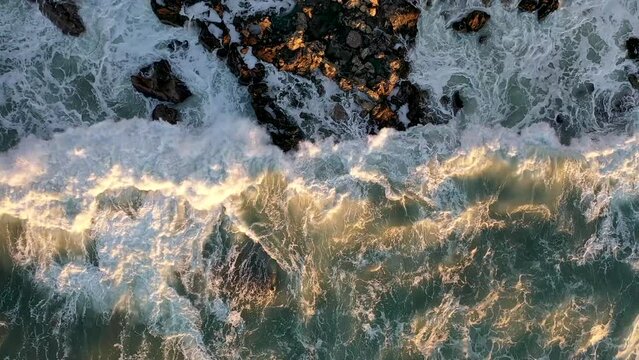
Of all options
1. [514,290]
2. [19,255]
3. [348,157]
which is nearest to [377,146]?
[348,157]

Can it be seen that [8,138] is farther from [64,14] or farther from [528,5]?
[528,5]

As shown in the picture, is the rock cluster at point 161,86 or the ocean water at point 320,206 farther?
the rock cluster at point 161,86

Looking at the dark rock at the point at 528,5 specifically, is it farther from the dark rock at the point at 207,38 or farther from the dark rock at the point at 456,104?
the dark rock at the point at 207,38

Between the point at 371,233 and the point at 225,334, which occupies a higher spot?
the point at 371,233

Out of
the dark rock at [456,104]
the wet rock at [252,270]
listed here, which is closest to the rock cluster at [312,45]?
the dark rock at [456,104]

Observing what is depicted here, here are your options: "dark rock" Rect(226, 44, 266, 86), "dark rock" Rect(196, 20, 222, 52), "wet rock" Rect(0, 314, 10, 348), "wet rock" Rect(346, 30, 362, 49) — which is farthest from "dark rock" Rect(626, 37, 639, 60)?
"wet rock" Rect(0, 314, 10, 348)

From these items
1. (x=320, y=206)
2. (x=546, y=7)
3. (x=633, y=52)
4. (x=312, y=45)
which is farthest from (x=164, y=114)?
(x=633, y=52)

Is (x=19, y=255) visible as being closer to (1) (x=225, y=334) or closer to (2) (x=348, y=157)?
(1) (x=225, y=334)

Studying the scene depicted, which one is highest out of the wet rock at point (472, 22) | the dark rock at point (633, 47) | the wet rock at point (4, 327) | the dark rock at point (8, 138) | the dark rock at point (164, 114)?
the dark rock at point (633, 47)
